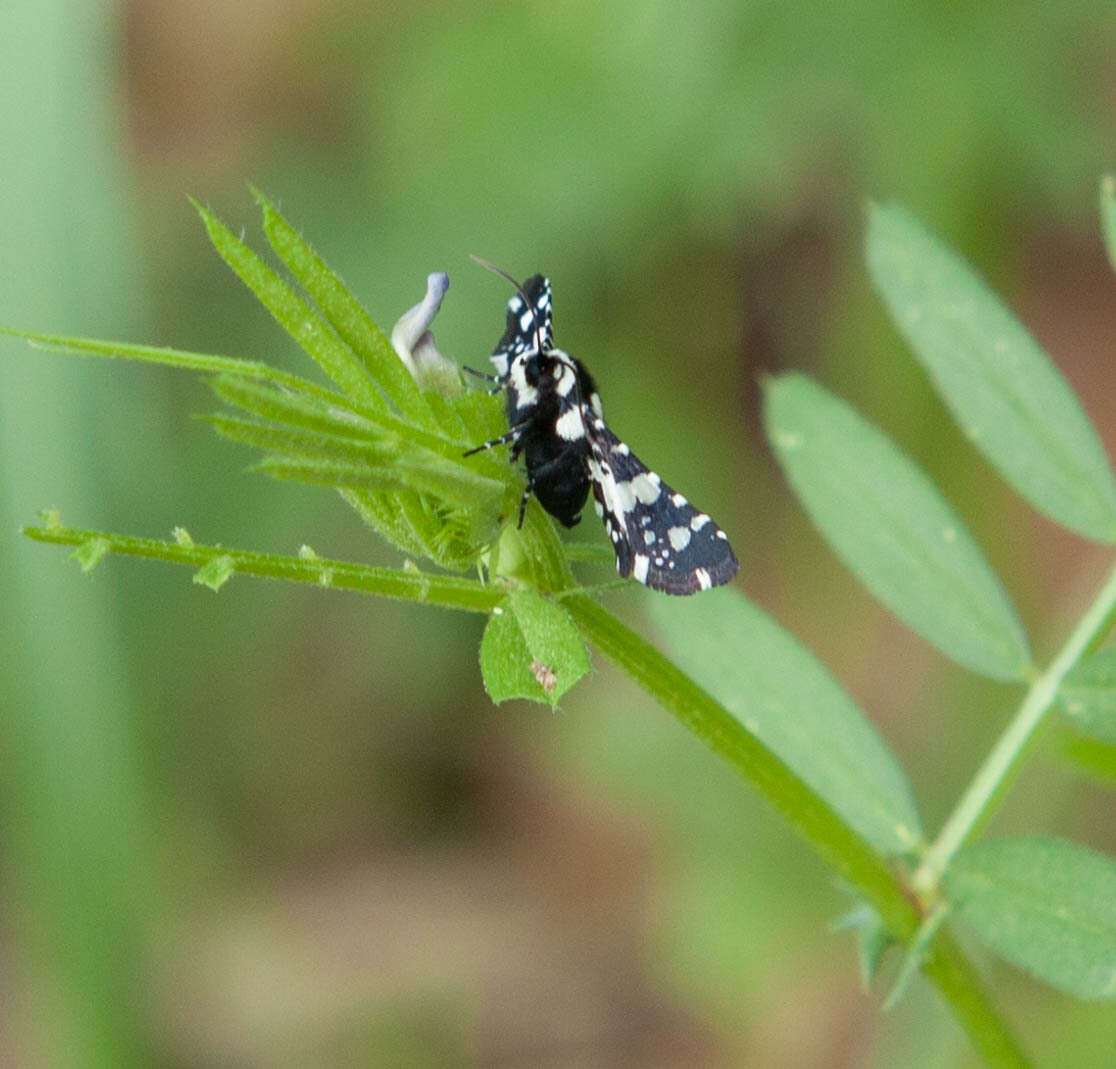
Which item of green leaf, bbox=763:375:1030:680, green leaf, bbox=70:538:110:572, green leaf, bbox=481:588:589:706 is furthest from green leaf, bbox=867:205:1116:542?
green leaf, bbox=70:538:110:572

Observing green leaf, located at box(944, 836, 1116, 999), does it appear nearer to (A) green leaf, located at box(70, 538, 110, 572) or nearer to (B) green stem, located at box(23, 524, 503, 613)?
(B) green stem, located at box(23, 524, 503, 613)

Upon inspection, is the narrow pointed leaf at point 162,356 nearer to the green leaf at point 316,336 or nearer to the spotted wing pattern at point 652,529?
the green leaf at point 316,336

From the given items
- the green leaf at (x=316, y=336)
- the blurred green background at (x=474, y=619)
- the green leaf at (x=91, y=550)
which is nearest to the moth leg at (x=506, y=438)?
the green leaf at (x=316, y=336)

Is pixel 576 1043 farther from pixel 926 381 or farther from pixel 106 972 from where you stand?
pixel 926 381

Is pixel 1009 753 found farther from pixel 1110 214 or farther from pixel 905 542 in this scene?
pixel 1110 214

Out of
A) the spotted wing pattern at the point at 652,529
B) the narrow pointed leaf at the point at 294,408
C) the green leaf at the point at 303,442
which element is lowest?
the spotted wing pattern at the point at 652,529

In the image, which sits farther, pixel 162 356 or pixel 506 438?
pixel 506 438

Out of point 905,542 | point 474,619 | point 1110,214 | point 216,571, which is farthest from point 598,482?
point 474,619
